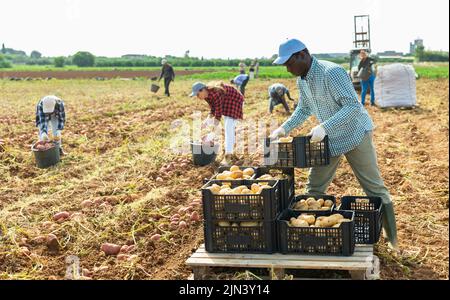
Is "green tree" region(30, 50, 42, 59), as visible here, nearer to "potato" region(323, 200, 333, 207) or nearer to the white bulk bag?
the white bulk bag

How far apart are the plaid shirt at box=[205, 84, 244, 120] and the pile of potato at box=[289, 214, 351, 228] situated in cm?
375

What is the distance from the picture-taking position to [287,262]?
398cm

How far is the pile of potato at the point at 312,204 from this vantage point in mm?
4570

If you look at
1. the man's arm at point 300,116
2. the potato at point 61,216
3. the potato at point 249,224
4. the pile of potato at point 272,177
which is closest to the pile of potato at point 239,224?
the potato at point 249,224

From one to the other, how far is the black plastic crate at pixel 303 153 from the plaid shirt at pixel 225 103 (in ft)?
11.0

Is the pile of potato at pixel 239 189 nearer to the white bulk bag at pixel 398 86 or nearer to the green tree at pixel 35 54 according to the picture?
the white bulk bag at pixel 398 86

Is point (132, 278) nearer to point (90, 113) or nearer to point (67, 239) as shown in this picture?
point (67, 239)

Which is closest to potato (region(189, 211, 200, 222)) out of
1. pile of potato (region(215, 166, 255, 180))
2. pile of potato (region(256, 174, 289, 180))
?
pile of potato (region(215, 166, 255, 180))

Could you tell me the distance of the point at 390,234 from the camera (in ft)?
15.5

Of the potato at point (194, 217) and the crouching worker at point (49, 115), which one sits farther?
the crouching worker at point (49, 115)

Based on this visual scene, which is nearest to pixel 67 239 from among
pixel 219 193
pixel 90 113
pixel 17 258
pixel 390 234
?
pixel 17 258

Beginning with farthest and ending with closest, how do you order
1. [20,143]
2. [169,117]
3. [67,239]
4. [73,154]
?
[169,117]
[20,143]
[73,154]
[67,239]
